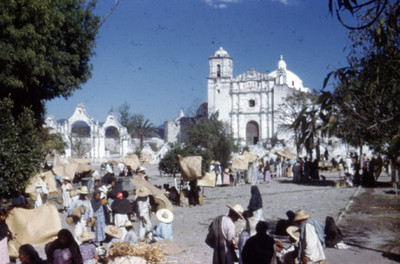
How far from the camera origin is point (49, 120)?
49375 mm

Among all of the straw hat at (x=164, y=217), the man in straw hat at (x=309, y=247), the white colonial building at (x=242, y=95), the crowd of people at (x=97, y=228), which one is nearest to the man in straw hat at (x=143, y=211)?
the crowd of people at (x=97, y=228)

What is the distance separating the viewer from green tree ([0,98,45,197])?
806 centimetres

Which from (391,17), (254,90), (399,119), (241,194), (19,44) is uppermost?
(254,90)

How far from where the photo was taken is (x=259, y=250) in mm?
5242

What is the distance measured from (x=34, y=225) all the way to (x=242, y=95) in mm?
48889

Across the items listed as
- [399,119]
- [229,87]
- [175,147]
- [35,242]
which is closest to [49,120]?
[229,87]

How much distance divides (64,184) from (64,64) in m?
4.23

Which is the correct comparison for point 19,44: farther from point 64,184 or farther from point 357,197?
point 357,197

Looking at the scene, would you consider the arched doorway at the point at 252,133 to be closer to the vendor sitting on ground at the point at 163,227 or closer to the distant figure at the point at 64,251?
the vendor sitting on ground at the point at 163,227

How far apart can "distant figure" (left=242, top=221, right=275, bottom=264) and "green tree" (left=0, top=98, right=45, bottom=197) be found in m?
5.15

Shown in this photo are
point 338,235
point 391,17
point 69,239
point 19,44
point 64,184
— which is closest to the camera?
point 391,17

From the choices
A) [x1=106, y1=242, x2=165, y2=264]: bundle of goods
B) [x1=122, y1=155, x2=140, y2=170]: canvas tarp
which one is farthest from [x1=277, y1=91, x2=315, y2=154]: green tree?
[x1=106, y1=242, x2=165, y2=264]: bundle of goods

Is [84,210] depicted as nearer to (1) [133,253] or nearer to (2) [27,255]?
(1) [133,253]

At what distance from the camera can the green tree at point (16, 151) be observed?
8.06 meters
